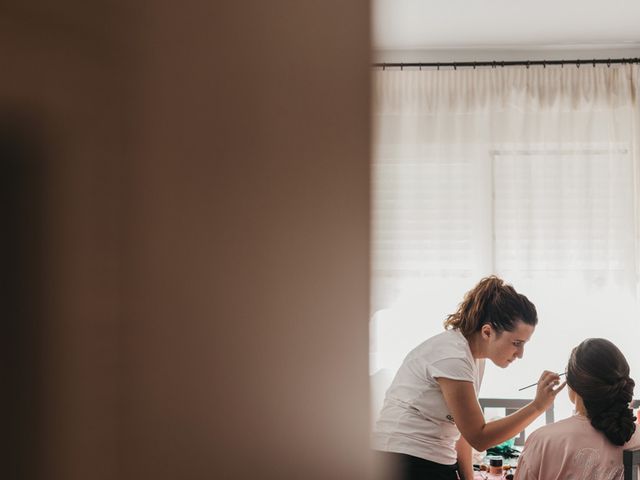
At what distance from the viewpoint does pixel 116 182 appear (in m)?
0.06

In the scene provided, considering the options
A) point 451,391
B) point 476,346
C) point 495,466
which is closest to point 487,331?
point 476,346

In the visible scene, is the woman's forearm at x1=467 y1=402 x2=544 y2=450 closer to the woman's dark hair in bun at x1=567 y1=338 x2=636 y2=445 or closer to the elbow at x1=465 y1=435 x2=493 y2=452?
the elbow at x1=465 y1=435 x2=493 y2=452

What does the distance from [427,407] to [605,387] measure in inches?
22.7

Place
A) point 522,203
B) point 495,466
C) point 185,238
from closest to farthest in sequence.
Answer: point 185,238
point 495,466
point 522,203

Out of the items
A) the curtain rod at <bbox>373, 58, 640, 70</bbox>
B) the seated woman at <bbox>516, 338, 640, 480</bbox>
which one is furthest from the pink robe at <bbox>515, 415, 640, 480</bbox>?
the curtain rod at <bbox>373, 58, 640, 70</bbox>

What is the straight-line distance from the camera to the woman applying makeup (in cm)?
150

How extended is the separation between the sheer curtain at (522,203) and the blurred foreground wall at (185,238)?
2913 millimetres

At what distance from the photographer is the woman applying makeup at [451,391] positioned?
1.50 metres

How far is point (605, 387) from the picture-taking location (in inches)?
67.7

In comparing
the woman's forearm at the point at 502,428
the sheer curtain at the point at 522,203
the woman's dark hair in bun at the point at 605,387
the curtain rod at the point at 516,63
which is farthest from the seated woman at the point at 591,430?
the curtain rod at the point at 516,63

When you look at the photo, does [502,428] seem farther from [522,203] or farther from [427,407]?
[522,203]

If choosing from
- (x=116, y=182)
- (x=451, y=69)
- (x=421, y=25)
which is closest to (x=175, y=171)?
(x=116, y=182)

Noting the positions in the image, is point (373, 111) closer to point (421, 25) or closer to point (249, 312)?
point (249, 312)

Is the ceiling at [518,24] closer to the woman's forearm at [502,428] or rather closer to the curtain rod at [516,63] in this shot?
the curtain rod at [516,63]
